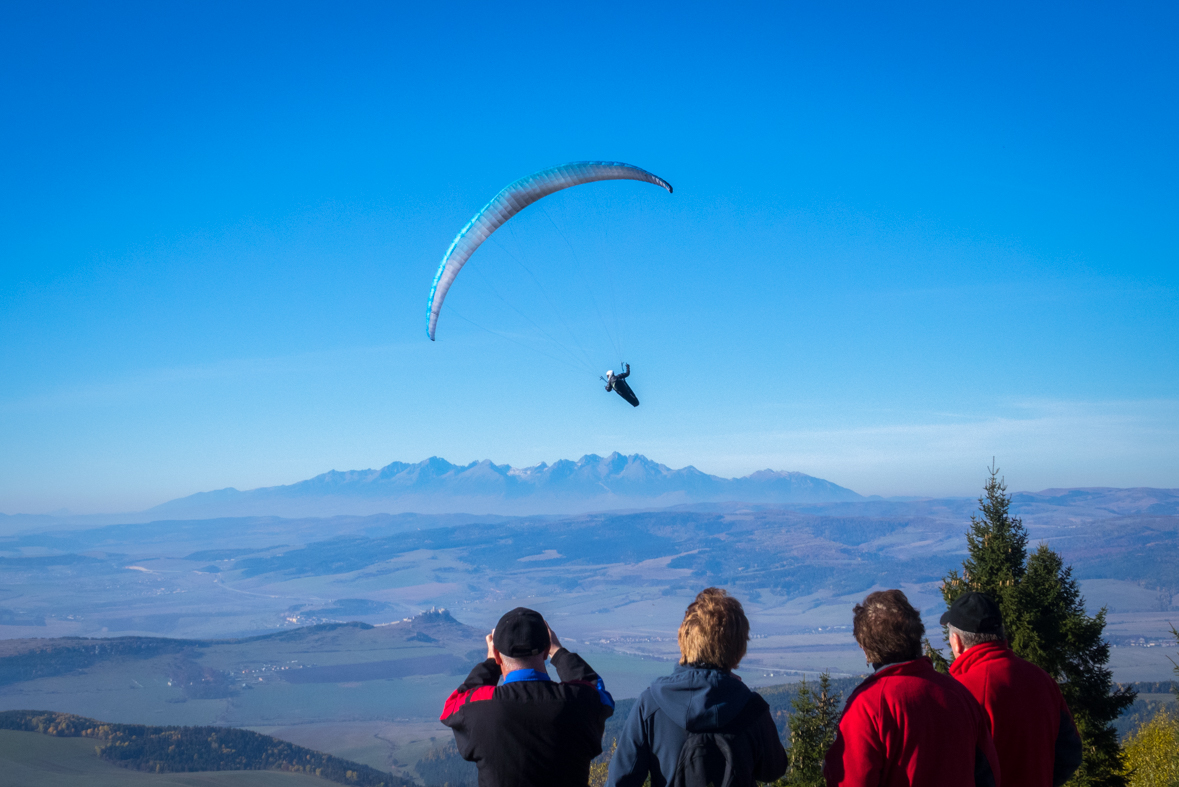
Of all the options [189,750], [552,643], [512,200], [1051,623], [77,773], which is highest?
[512,200]

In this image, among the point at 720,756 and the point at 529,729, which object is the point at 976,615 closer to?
the point at 720,756

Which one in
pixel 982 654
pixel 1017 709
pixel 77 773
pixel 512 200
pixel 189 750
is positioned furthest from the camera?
pixel 189 750

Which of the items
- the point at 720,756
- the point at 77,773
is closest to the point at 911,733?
the point at 720,756

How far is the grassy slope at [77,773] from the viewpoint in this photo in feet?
316

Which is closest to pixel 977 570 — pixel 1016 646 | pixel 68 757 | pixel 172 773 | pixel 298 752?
pixel 1016 646

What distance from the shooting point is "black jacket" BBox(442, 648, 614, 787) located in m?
3.71

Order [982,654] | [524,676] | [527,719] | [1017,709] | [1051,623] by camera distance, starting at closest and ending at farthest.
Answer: [527,719] < [524,676] < [1017,709] < [982,654] < [1051,623]

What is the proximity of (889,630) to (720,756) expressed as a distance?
3.48 feet

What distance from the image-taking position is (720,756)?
3566 millimetres

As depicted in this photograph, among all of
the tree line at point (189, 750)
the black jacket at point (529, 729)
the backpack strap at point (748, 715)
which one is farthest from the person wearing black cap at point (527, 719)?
the tree line at point (189, 750)

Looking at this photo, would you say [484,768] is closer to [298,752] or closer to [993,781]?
[993,781]

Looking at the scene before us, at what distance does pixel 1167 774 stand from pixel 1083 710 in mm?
2280

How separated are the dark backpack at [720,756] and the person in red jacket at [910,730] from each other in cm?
38

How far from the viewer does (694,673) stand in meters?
3.59
